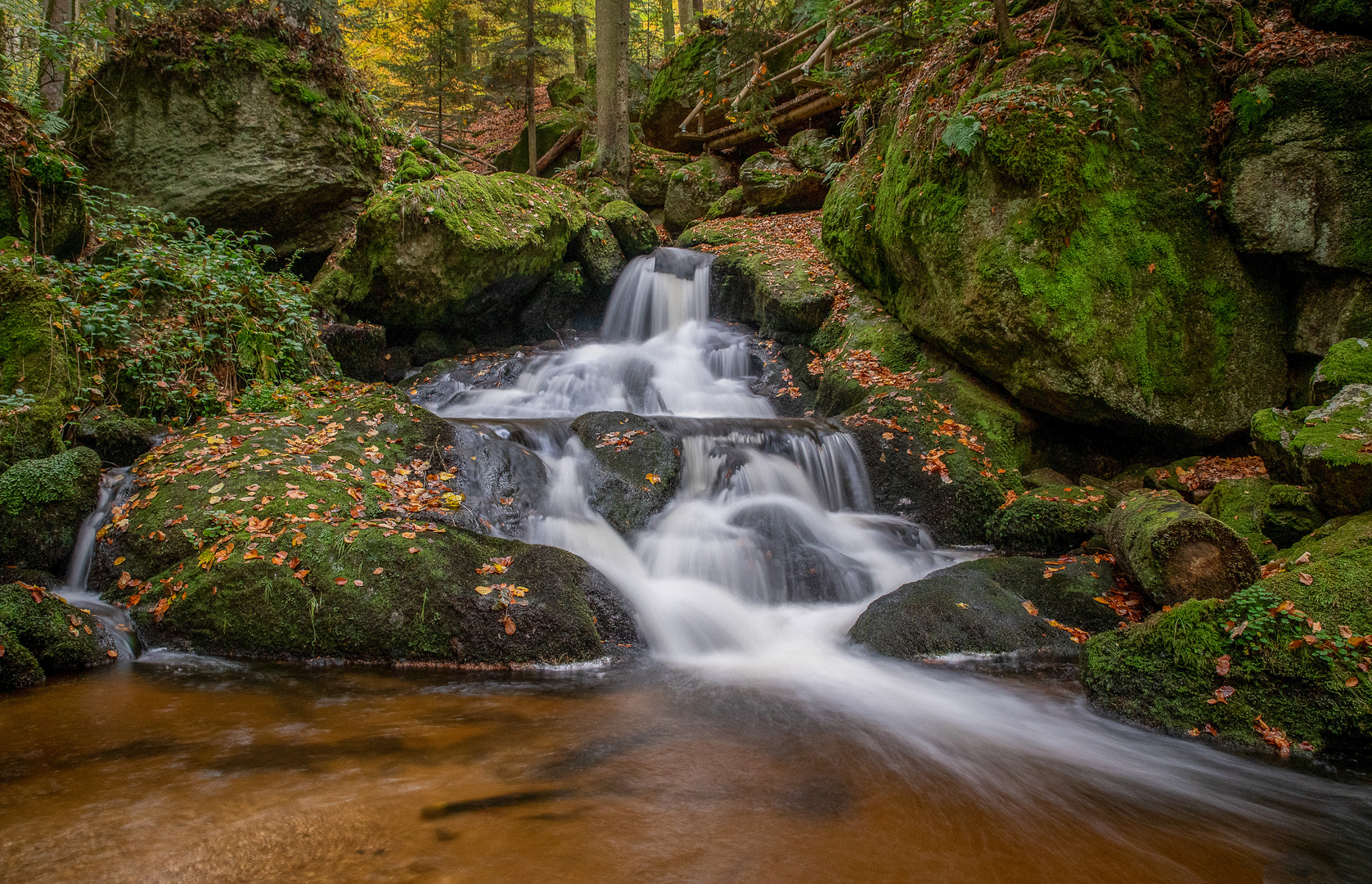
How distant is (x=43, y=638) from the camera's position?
12.4ft

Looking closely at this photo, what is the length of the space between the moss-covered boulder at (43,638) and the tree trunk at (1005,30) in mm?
10174

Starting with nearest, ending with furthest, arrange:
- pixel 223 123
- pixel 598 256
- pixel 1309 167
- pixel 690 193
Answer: pixel 1309 167 < pixel 223 123 < pixel 598 256 < pixel 690 193

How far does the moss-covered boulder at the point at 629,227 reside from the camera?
43.5ft

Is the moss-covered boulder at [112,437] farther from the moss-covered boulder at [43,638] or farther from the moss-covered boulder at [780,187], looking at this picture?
the moss-covered boulder at [780,187]

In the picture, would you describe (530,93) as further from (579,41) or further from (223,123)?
(223,123)

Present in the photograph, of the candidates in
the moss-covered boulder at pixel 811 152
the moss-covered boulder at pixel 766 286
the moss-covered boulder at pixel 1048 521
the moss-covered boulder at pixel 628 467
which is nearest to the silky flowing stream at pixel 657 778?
the moss-covered boulder at pixel 628 467

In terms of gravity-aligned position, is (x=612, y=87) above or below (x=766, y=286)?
above

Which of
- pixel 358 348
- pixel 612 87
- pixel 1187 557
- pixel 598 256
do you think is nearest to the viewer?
pixel 1187 557

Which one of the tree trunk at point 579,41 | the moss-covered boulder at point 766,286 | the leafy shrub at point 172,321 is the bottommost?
the leafy shrub at point 172,321

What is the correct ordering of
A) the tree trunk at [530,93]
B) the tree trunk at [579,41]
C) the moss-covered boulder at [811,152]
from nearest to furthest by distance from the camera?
the moss-covered boulder at [811,152] → the tree trunk at [530,93] → the tree trunk at [579,41]

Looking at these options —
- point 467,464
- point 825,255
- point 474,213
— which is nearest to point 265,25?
point 474,213

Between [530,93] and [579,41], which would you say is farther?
[579,41]

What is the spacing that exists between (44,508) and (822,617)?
6.09m

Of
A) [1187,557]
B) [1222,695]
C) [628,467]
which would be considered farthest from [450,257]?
[1222,695]
